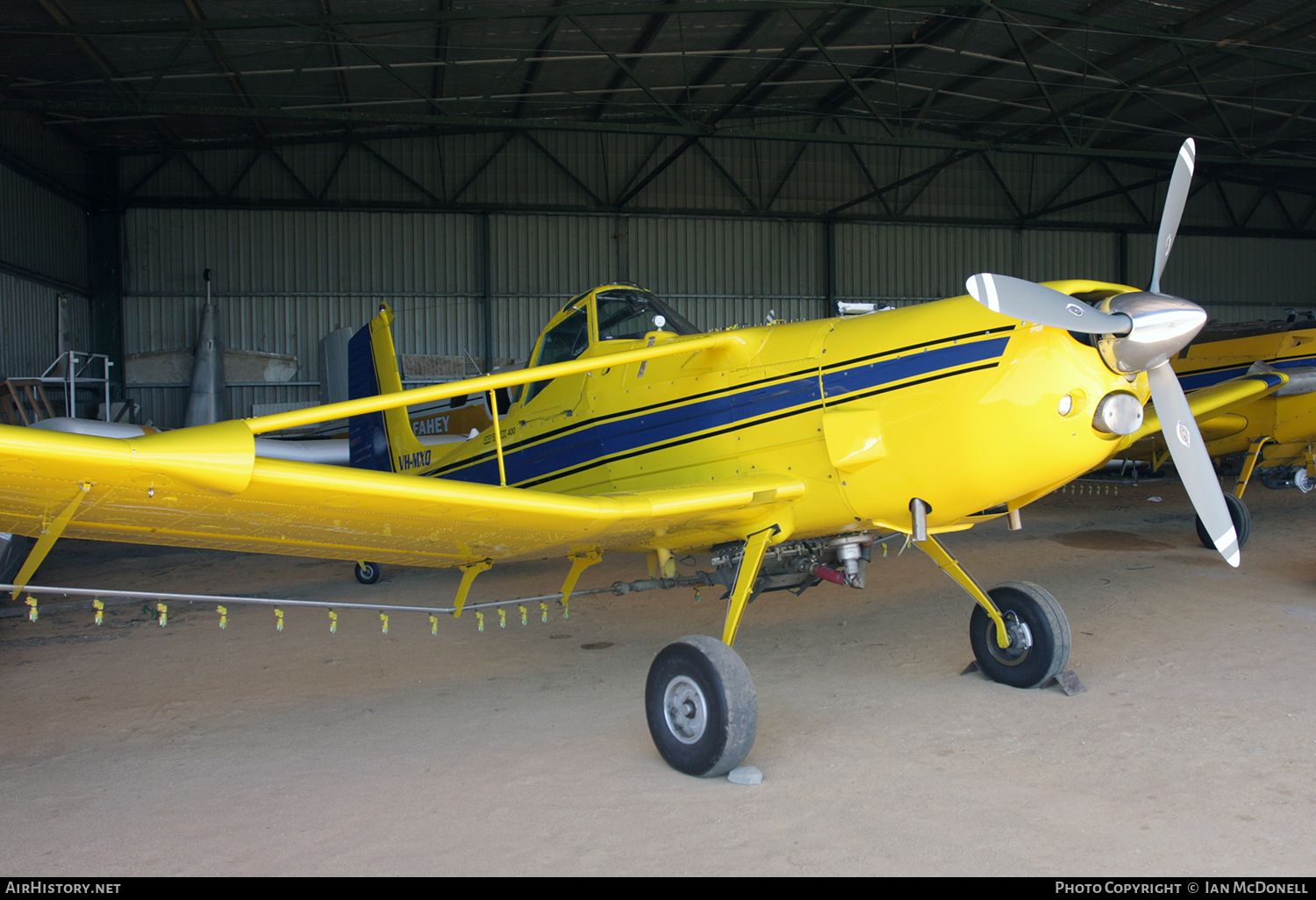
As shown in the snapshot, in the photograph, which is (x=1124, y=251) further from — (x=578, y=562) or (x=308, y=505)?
(x=308, y=505)

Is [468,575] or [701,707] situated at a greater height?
[468,575]

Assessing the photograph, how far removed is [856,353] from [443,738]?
3005 mm

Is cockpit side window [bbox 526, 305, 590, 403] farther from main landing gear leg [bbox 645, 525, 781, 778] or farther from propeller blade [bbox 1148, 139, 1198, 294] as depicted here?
propeller blade [bbox 1148, 139, 1198, 294]

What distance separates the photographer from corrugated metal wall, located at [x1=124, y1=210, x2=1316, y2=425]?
18.8 metres

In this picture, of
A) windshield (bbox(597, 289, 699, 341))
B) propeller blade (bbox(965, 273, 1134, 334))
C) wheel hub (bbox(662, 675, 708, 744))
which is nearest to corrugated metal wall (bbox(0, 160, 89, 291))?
windshield (bbox(597, 289, 699, 341))

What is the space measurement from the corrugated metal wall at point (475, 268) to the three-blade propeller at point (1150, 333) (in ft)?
54.2

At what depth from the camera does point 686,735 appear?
4133mm

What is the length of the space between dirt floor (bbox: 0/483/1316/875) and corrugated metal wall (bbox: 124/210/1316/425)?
489 inches

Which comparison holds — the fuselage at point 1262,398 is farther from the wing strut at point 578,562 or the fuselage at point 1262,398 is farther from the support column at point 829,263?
the support column at point 829,263

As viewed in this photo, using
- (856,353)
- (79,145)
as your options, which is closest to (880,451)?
(856,353)

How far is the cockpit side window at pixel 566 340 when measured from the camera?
582 cm

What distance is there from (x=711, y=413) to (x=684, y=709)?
1654mm

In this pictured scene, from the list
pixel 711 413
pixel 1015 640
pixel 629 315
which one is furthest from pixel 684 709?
pixel 629 315

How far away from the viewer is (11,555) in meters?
7.68
